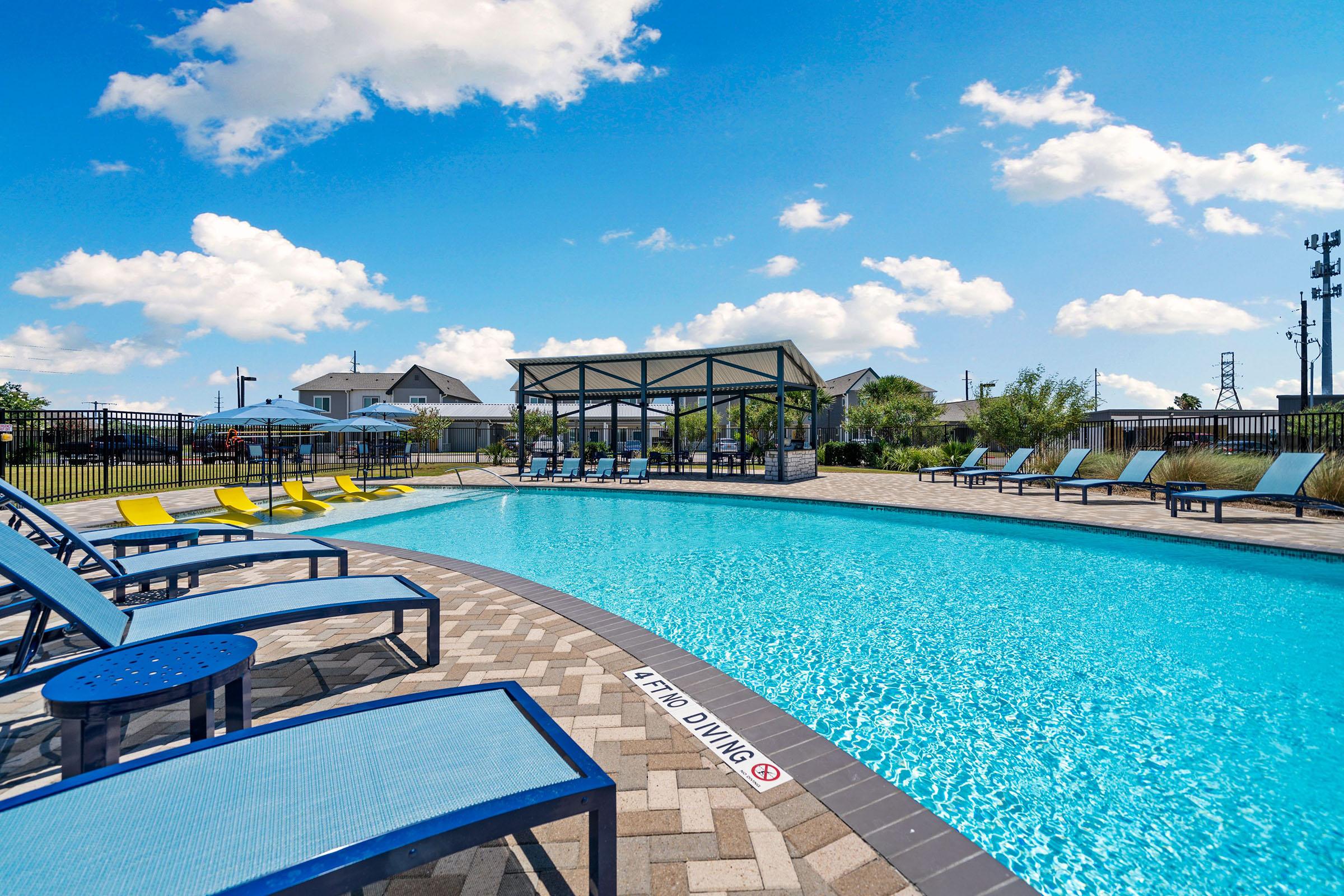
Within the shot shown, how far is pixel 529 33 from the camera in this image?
7.66m

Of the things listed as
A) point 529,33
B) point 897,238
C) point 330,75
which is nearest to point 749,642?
point 529,33

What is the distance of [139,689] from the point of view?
2041 millimetres

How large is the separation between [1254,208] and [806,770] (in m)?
14.6

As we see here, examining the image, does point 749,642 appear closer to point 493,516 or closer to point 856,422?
point 493,516

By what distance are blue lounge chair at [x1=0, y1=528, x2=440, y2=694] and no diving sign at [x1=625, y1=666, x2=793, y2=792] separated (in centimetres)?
135

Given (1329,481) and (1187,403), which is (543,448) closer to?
(1329,481)

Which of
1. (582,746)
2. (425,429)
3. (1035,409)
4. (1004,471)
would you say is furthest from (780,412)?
(425,429)

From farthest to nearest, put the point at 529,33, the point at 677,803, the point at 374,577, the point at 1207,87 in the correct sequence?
the point at 1207,87, the point at 529,33, the point at 374,577, the point at 677,803

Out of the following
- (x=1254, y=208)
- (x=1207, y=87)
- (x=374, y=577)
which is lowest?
(x=374, y=577)

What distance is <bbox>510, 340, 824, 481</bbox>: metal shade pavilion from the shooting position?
17344mm

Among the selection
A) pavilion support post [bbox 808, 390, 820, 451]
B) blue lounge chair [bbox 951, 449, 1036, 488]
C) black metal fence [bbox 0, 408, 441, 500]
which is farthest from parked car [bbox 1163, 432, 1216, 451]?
black metal fence [bbox 0, 408, 441, 500]

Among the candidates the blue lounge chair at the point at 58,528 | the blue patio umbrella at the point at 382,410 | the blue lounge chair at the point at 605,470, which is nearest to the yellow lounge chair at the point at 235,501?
the blue lounge chair at the point at 58,528

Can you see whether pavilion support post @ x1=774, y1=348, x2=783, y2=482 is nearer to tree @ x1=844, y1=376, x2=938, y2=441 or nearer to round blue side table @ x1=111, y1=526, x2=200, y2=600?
tree @ x1=844, y1=376, x2=938, y2=441

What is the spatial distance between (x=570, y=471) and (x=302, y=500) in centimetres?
789
